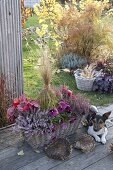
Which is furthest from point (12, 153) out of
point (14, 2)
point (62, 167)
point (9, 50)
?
point (14, 2)

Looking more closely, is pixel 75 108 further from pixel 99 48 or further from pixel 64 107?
pixel 99 48

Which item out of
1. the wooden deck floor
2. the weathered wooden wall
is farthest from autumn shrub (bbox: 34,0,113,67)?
the wooden deck floor

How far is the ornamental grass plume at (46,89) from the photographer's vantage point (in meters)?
3.62

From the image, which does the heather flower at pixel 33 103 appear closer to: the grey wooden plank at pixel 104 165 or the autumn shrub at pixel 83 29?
the grey wooden plank at pixel 104 165

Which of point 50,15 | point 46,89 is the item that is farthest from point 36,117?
point 50,15

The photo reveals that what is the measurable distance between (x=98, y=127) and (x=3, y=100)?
121cm

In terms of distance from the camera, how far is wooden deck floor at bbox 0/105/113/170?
11.0 ft

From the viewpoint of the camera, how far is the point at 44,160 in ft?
11.3

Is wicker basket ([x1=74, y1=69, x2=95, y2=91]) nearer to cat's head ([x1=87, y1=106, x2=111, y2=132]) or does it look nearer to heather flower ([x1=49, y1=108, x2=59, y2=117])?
cat's head ([x1=87, y1=106, x2=111, y2=132])

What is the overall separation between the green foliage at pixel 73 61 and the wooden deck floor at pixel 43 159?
10.2 feet

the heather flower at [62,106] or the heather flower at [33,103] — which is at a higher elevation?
the heather flower at [33,103]

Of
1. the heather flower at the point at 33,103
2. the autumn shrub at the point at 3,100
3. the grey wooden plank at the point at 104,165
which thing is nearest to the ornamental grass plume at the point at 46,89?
the heather flower at the point at 33,103

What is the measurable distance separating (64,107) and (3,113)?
82 centimetres

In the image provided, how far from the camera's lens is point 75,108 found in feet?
12.7
